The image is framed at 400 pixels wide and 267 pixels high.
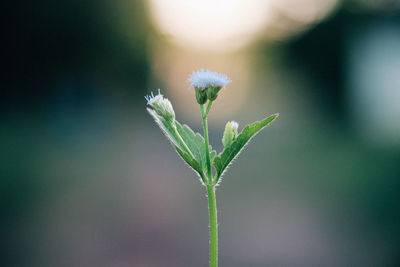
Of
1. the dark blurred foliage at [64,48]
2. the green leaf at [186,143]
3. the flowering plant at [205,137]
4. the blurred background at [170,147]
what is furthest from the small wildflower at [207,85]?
the dark blurred foliage at [64,48]

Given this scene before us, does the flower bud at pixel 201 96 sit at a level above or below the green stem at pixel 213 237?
above

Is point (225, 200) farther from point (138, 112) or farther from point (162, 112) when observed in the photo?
point (138, 112)

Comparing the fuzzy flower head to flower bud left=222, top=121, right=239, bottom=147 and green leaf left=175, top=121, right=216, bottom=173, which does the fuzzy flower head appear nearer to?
green leaf left=175, top=121, right=216, bottom=173

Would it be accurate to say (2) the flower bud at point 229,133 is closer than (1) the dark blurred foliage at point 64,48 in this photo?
Yes

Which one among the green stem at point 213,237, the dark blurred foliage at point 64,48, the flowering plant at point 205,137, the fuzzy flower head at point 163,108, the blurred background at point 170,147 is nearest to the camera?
the green stem at point 213,237

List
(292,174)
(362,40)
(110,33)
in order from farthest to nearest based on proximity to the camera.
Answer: (362,40) → (110,33) → (292,174)

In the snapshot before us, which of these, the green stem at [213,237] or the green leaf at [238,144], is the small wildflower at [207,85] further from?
the green stem at [213,237]

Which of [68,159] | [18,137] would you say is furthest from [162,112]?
[18,137]

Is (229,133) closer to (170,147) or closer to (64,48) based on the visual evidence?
(170,147)
